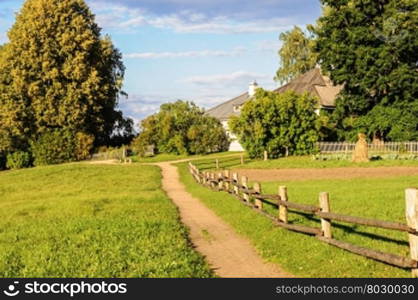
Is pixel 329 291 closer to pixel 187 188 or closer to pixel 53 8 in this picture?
pixel 187 188

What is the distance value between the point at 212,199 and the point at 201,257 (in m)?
11.3

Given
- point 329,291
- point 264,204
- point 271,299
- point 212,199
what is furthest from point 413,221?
point 212,199

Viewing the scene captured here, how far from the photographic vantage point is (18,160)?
2375 inches

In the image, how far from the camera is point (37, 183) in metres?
37.6

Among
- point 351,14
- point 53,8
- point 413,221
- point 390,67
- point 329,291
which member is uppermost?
point 53,8

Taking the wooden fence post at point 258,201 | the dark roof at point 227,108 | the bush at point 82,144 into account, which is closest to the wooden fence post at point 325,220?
the wooden fence post at point 258,201

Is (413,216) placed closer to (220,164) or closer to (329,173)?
(329,173)

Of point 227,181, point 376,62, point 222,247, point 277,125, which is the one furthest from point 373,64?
point 222,247

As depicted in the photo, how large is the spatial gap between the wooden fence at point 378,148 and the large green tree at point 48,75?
81.0 ft

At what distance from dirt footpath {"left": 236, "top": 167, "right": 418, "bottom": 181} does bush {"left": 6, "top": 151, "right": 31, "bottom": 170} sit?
31.5 meters

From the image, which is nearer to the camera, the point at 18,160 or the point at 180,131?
the point at 18,160

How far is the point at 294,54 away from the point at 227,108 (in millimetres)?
12846

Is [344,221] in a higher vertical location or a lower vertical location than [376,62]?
lower

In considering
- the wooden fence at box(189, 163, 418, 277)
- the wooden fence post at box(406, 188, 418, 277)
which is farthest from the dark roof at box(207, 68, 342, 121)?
the wooden fence post at box(406, 188, 418, 277)
